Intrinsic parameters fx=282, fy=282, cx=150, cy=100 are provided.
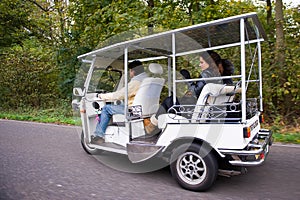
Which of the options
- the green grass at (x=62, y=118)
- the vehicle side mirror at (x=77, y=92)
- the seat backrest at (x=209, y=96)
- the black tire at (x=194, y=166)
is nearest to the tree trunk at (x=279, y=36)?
the green grass at (x=62, y=118)

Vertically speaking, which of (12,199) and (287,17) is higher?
(287,17)

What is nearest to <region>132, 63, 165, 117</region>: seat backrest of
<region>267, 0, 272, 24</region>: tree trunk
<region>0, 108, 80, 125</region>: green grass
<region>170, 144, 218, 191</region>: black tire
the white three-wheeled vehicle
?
the white three-wheeled vehicle

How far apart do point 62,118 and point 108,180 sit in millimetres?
7835

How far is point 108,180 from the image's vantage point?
4.15 metres

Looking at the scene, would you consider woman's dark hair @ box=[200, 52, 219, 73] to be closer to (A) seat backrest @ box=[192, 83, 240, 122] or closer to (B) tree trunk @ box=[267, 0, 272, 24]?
(A) seat backrest @ box=[192, 83, 240, 122]

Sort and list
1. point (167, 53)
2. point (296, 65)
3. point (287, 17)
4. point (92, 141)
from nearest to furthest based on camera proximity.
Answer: point (92, 141) → point (167, 53) → point (296, 65) → point (287, 17)

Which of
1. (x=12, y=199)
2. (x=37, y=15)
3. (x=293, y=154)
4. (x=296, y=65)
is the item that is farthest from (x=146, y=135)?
(x=37, y=15)

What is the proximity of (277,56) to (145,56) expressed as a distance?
13.7ft

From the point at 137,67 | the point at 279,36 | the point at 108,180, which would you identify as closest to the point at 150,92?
→ the point at 137,67

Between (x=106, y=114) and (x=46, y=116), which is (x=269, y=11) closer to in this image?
(x=106, y=114)

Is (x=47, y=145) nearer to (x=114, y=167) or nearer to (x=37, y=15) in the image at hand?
(x=114, y=167)

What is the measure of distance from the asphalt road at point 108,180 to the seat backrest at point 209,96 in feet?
3.34

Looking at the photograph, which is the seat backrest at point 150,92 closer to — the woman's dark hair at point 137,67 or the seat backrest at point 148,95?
the seat backrest at point 148,95

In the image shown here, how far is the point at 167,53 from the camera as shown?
18.4 ft
